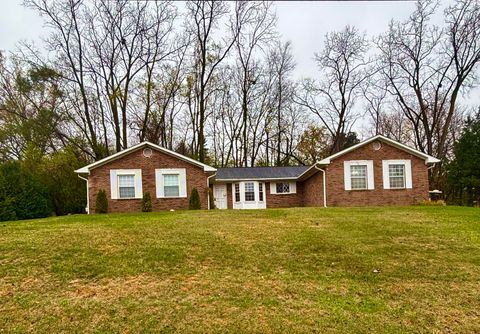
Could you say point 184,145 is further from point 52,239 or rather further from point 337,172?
point 52,239

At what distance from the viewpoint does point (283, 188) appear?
23.2 meters

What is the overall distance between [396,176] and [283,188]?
23.6ft

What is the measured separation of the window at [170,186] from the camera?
18500mm

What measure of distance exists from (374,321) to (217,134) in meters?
30.2

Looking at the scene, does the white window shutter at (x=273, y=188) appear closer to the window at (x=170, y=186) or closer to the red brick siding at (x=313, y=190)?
the red brick siding at (x=313, y=190)

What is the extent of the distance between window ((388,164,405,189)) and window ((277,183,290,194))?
6791 mm

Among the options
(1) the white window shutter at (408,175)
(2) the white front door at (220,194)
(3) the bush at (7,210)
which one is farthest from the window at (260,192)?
(3) the bush at (7,210)

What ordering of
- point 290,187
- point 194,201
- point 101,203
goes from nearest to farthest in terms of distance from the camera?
point 101,203 < point 194,201 < point 290,187

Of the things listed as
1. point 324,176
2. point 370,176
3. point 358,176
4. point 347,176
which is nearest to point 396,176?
point 370,176

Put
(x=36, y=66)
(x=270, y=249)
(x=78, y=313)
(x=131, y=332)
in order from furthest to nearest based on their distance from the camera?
(x=36, y=66) < (x=270, y=249) < (x=78, y=313) < (x=131, y=332)

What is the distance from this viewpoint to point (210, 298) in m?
5.61

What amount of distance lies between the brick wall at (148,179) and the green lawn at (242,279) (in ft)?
24.9

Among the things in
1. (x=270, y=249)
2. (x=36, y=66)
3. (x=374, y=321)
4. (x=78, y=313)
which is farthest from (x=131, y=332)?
(x=36, y=66)

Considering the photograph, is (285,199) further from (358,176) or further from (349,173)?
(358,176)
